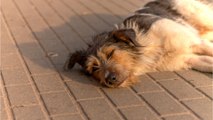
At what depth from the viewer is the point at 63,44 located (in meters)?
6.93

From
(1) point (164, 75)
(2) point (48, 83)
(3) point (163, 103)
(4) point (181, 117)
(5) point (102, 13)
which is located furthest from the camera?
(5) point (102, 13)

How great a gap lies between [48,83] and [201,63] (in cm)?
201

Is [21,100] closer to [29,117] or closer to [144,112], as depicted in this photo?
[29,117]

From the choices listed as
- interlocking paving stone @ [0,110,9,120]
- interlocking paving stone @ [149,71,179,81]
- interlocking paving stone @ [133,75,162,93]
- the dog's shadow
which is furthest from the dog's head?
interlocking paving stone @ [0,110,9,120]

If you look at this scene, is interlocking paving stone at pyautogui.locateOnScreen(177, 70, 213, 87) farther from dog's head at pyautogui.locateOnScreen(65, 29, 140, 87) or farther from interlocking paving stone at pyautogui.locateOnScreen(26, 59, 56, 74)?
interlocking paving stone at pyautogui.locateOnScreen(26, 59, 56, 74)

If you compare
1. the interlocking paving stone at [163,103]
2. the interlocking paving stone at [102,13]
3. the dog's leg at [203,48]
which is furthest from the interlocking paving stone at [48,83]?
the interlocking paving stone at [102,13]

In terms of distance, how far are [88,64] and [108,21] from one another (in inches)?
102

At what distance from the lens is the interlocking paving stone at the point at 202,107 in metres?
4.56

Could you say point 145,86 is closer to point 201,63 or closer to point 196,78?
point 196,78

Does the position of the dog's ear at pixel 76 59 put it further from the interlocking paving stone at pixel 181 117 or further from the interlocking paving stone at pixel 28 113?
the interlocking paving stone at pixel 181 117

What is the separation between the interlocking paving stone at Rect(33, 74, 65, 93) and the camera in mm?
5367

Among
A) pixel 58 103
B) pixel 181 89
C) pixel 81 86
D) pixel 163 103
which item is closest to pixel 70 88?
pixel 81 86

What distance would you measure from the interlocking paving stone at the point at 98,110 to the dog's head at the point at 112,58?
1.43ft

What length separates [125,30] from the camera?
5602mm
